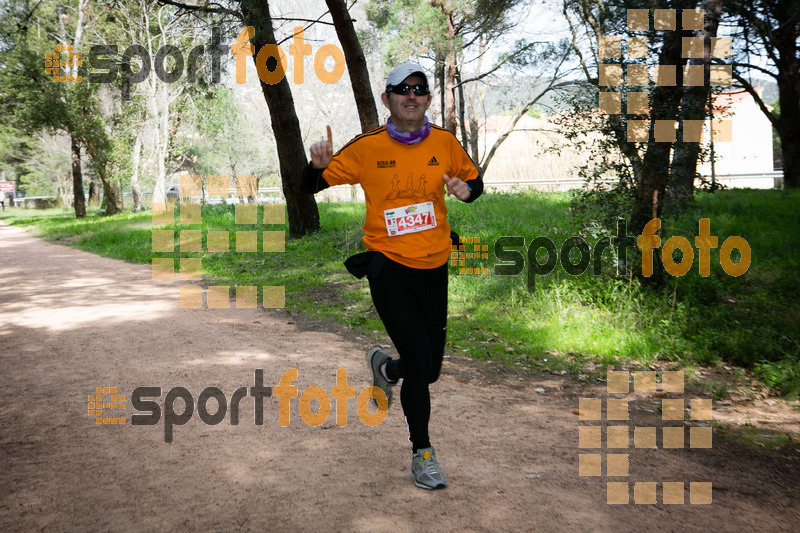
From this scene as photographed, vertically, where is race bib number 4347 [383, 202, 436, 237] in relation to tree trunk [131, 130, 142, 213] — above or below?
below

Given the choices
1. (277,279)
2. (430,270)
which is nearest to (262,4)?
(277,279)

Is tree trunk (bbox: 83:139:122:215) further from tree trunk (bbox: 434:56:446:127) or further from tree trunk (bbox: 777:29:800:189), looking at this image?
tree trunk (bbox: 777:29:800:189)

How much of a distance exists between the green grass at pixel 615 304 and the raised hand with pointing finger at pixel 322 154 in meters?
4.03

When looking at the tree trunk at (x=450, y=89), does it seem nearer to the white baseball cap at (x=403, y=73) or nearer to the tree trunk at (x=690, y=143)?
the tree trunk at (x=690, y=143)

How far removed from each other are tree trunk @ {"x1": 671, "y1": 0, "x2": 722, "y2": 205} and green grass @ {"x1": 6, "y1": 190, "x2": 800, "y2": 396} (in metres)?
0.37

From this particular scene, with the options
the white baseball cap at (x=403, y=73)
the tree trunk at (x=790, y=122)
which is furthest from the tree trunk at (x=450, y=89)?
the white baseball cap at (x=403, y=73)

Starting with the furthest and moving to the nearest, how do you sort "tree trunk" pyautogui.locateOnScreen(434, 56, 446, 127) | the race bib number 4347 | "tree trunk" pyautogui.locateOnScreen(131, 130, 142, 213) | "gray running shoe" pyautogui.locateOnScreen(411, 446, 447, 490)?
"tree trunk" pyautogui.locateOnScreen(131, 130, 142, 213) → "tree trunk" pyautogui.locateOnScreen(434, 56, 446, 127) → the race bib number 4347 → "gray running shoe" pyautogui.locateOnScreen(411, 446, 447, 490)

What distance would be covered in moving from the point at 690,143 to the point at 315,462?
6.36m

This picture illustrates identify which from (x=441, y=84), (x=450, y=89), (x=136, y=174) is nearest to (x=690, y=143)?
(x=450, y=89)

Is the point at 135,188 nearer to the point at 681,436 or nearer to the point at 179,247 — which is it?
the point at 179,247

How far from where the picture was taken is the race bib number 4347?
13.1 ft

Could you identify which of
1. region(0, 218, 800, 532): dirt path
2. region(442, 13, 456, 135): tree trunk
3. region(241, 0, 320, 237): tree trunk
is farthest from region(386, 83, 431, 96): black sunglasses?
region(442, 13, 456, 135): tree trunk

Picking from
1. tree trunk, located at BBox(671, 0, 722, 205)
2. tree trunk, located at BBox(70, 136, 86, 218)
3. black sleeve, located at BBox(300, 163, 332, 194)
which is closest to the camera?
black sleeve, located at BBox(300, 163, 332, 194)

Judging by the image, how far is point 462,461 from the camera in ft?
14.3
